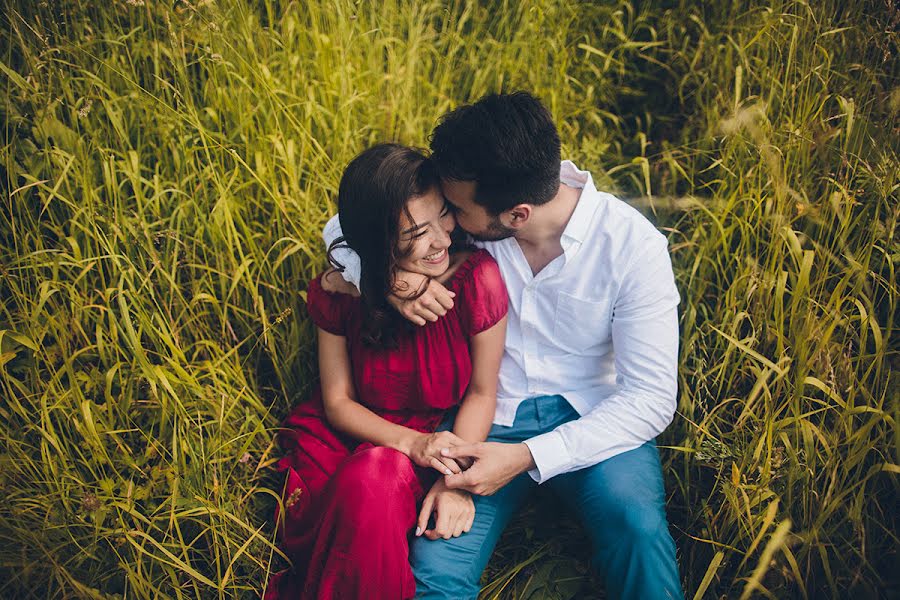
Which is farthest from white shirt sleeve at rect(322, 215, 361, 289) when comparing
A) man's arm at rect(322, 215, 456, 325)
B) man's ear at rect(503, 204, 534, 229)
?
man's ear at rect(503, 204, 534, 229)

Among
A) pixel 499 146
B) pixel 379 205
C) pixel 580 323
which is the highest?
pixel 499 146

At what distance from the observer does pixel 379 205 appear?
193 centimetres

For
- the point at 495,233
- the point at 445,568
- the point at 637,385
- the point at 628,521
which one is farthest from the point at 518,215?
the point at 445,568

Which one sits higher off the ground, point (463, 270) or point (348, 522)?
point (463, 270)

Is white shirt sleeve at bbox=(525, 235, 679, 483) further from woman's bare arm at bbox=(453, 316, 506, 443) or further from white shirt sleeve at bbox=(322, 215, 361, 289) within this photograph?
white shirt sleeve at bbox=(322, 215, 361, 289)

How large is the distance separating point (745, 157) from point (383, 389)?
187cm

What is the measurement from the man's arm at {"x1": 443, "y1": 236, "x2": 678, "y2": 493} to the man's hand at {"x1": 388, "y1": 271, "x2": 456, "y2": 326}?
0.47m

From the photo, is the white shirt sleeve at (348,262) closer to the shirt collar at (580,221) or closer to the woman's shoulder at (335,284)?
the woman's shoulder at (335,284)

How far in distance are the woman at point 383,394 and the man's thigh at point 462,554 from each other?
0.14 ft

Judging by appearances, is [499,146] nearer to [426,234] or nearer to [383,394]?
[426,234]

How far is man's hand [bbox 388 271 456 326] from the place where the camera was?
6.73 feet

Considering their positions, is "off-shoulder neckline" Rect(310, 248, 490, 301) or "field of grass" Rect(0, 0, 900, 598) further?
"off-shoulder neckline" Rect(310, 248, 490, 301)

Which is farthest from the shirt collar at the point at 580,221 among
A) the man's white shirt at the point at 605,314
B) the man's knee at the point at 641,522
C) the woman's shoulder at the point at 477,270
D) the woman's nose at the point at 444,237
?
the man's knee at the point at 641,522

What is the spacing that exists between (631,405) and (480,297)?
63 cm
